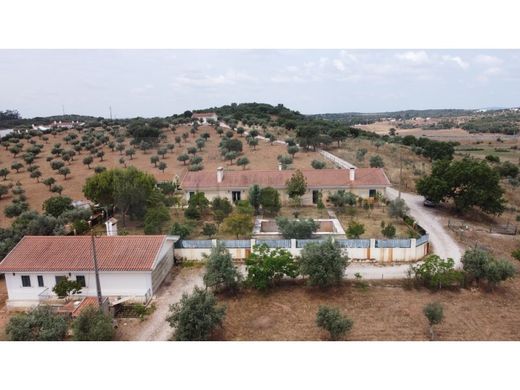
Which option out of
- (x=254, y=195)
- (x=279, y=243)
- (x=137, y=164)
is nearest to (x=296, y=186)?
(x=254, y=195)

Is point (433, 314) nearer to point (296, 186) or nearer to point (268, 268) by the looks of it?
point (268, 268)

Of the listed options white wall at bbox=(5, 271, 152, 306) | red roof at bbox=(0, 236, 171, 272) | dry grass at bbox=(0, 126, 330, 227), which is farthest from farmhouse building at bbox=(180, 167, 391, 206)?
white wall at bbox=(5, 271, 152, 306)

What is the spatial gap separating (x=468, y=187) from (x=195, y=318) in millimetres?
26473

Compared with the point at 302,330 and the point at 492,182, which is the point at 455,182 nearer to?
the point at 492,182

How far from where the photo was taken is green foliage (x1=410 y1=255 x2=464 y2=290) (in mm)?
18891

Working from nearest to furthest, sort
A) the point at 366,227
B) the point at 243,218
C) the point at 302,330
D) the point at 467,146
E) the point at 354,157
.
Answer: the point at 302,330
the point at 243,218
the point at 366,227
the point at 354,157
the point at 467,146

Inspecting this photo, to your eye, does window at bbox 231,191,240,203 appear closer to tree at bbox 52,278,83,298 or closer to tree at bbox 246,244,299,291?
tree at bbox 246,244,299,291

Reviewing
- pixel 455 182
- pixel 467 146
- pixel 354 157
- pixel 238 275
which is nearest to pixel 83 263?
pixel 238 275

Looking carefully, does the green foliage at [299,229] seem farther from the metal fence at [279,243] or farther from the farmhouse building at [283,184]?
the farmhouse building at [283,184]

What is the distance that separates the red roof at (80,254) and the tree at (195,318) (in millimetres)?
4385

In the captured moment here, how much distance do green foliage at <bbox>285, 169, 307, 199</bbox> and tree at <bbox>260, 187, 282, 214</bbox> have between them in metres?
2.64

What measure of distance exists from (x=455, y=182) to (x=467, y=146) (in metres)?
61.6

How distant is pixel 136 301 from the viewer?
1827 centimetres

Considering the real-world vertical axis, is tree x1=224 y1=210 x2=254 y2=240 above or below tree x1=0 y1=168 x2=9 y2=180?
below
